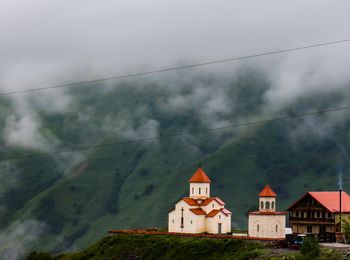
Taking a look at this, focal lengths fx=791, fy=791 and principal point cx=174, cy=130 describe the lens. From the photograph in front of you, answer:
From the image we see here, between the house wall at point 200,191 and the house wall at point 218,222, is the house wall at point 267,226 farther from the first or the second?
the house wall at point 200,191

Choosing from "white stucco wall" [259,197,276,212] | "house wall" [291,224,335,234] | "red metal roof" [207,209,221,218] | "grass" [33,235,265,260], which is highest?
"white stucco wall" [259,197,276,212]

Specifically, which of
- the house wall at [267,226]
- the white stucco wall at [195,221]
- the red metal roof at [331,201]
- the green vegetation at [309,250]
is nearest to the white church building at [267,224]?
the house wall at [267,226]

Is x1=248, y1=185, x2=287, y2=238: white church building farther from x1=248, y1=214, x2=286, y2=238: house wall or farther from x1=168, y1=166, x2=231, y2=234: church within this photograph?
x1=168, y1=166, x2=231, y2=234: church

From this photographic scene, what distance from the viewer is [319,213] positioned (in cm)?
14350

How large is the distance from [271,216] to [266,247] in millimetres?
17992

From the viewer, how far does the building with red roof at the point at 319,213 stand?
463 feet

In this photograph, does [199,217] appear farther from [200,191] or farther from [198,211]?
[200,191]

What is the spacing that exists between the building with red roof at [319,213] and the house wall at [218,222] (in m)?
13.4

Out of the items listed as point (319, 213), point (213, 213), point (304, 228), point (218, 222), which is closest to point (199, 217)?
point (213, 213)

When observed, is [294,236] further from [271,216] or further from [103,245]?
[103,245]

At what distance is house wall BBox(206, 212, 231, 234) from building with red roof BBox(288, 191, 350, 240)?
528 inches

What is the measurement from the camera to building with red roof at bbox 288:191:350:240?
141250mm

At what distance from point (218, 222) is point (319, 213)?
18.4 meters

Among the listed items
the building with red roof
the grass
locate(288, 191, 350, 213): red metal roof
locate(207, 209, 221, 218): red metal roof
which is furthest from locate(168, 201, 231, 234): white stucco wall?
locate(288, 191, 350, 213): red metal roof
